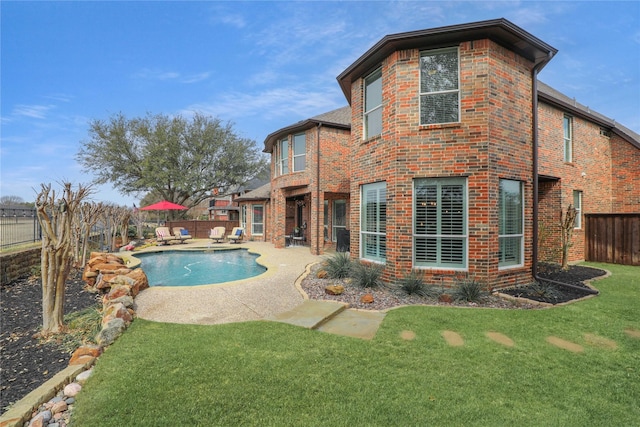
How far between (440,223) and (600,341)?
11.3 ft

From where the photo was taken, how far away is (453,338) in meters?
4.37

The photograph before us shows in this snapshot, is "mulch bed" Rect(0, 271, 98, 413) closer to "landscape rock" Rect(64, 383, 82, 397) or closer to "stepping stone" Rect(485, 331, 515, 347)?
"landscape rock" Rect(64, 383, 82, 397)

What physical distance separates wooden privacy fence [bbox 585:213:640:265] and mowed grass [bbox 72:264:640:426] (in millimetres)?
7982

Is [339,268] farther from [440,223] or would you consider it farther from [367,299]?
[440,223]

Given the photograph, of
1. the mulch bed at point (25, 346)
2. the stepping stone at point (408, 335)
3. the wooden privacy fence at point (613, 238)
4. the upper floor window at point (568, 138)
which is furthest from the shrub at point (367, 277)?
the wooden privacy fence at point (613, 238)

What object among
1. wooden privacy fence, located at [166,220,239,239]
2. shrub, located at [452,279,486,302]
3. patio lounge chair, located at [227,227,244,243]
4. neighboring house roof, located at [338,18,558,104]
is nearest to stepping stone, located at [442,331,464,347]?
shrub, located at [452,279,486,302]

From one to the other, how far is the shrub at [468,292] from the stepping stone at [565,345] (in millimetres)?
1899

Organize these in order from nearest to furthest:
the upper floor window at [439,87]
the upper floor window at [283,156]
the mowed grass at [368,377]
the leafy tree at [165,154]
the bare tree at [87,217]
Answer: the mowed grass at [368,377] < the upper floor window at [439,87] < the bare tree at [87,217] < the upper floor window at [283,156] < the leafy tree at [165,154]

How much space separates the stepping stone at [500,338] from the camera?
4215 mm

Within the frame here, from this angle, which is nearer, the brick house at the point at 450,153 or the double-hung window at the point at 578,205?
the brick house at the point at 450,153

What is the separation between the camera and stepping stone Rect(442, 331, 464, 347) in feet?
13.7

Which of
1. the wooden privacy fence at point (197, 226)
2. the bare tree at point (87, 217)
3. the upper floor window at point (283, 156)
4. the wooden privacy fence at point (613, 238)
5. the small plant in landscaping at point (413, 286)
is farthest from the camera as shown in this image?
the wooden privacy fence at point (197, 226)

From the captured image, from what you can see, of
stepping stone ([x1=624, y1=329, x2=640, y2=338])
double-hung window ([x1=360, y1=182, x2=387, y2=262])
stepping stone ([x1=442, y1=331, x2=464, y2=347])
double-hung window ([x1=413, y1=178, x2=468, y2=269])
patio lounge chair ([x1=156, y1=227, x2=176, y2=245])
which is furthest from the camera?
patio lounge chair ([x1=156, y1=227, x2=176, y2=245])

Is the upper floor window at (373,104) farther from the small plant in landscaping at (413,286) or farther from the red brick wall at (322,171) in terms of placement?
the red brick wall at (322,171)
